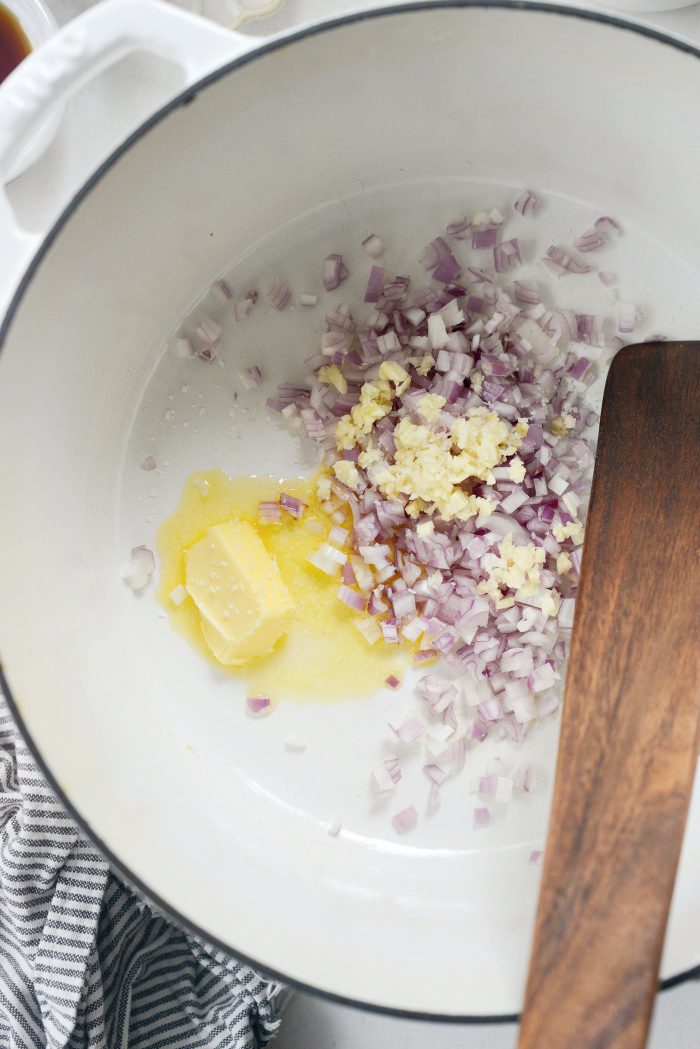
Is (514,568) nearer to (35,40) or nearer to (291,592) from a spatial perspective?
(291,592)

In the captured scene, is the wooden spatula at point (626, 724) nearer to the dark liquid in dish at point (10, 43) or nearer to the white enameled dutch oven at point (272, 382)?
the white enameled dutch oven at point (272, 382)

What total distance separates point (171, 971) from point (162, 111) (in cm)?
92

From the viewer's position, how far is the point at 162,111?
0.79 metres

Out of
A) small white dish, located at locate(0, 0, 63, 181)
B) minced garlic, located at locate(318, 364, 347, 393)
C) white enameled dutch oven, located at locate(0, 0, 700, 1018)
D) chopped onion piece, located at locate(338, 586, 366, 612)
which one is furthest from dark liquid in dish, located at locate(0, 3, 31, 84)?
chopped onion piece, located at locate(338, 586, 366, 612)

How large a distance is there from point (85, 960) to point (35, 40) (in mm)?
990

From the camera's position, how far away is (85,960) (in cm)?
99

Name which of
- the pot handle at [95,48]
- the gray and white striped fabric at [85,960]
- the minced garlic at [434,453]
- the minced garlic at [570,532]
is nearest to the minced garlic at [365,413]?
the minced garlic at [434,453]

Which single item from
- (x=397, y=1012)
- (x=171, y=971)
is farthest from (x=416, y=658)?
(x=171, y=971)

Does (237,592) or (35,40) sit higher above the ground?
(35,40)

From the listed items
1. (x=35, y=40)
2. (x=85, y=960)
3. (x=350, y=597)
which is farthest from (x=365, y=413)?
(x=85, y=960)

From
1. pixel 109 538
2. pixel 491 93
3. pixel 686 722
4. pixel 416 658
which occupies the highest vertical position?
pixel 491 93

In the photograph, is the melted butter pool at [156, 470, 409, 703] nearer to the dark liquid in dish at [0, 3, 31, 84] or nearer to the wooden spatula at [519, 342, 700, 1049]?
the wooden spatula at [519, 342, 700, 1049]

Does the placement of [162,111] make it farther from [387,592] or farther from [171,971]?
[171,971]

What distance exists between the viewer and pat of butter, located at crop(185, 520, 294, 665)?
3.12 feet
